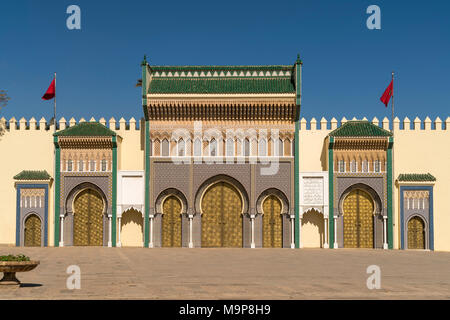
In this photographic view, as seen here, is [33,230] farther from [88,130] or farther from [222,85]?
[222,85]

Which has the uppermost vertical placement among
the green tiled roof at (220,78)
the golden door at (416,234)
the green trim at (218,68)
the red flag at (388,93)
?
the green trim at (218,68)

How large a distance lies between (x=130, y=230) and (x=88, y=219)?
211 centimetres

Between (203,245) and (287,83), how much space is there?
900cm

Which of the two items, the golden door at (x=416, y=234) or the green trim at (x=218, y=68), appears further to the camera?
the green trim at (x=218, y=68)

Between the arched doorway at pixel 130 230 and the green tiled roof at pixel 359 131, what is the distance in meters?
10.4

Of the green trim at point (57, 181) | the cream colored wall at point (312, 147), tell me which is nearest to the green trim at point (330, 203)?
the cream colored wall at point (312, 147)

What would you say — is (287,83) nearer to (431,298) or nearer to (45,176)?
(45,176)

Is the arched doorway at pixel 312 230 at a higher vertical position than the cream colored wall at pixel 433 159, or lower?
lower

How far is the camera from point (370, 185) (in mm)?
31125

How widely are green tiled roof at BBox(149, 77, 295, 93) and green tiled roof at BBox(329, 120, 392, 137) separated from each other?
2982 millimetres

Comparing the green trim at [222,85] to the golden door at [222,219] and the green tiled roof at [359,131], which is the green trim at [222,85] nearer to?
the green tiled roof at [359,131]

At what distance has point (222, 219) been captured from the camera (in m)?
31.4

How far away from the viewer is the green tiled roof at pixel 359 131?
1214 inches
